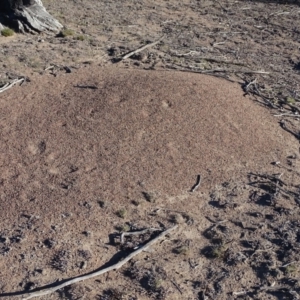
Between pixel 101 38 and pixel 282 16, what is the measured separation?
15.1ft

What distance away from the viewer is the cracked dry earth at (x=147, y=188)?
18.5 feet

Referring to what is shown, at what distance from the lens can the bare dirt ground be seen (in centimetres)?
570

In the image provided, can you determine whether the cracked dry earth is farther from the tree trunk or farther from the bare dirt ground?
the tree trunk

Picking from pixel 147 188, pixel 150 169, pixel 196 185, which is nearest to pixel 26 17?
pixel 150 169

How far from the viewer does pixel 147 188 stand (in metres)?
6.83

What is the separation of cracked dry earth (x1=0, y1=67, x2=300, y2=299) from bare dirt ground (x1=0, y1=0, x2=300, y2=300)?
2 cm

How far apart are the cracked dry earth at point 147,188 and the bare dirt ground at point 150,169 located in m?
0.02

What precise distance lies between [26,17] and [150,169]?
5.63 meters

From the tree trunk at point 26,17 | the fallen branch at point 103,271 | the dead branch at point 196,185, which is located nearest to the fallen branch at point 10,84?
the tree trunk at point 26,17

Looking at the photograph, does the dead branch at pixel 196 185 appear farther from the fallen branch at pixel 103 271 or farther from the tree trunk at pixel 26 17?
the tree trunk at pixel 26 17

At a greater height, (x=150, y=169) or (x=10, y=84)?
(x=10, y=84)

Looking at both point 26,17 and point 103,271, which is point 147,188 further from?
point 26,17

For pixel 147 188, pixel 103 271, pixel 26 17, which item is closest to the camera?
pixel 103 271

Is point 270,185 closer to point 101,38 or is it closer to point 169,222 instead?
point 169,222
